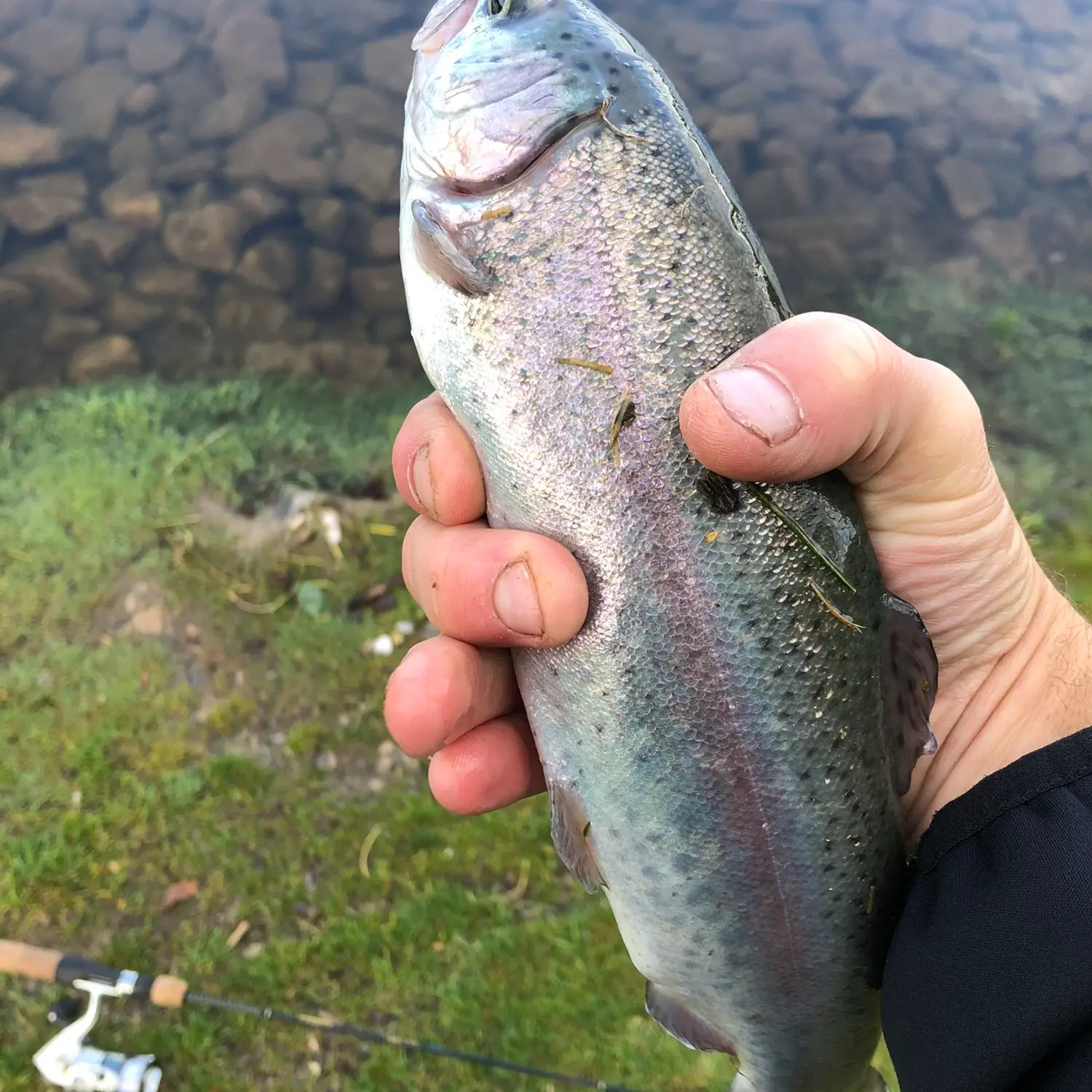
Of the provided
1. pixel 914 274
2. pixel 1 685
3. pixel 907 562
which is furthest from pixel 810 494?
pixel 914 274

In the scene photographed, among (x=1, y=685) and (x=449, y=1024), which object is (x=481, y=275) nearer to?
(x=449, y=1024)

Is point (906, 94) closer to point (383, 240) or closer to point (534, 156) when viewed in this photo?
point (383, 240)

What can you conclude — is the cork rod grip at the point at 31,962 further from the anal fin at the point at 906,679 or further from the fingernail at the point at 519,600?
the anal fin at the point at 906,679

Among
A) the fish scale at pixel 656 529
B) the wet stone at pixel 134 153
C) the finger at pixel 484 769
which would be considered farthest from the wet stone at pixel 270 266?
the finger at pixel 484 769

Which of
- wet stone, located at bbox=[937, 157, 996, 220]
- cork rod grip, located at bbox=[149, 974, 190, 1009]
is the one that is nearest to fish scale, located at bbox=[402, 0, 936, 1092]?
cork rod grip, located at bbox=[149, 974, 190, 1009]

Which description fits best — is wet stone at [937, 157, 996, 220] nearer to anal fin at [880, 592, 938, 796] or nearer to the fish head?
the fish head

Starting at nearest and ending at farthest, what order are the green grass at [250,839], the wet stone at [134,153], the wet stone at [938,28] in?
the green grass at [250,839]
the wet stone at [134,153]
the wet stone at [938,28]

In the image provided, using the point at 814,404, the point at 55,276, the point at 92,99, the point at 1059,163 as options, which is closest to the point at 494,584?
the point at 814,404
